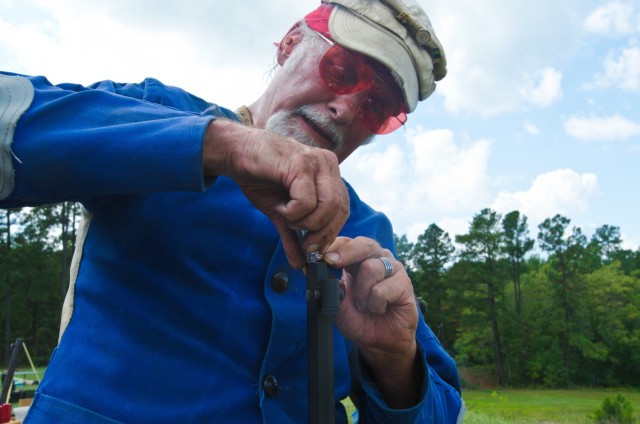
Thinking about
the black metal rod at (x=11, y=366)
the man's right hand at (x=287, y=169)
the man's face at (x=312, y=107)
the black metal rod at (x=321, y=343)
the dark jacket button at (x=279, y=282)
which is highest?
the man's face at (x=312, y=107)

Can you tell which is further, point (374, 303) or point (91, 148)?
point (374, 303)

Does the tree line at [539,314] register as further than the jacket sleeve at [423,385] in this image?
Yes

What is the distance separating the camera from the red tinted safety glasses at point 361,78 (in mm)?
2260

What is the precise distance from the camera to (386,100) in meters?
2.40

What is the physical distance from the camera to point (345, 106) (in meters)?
2.31

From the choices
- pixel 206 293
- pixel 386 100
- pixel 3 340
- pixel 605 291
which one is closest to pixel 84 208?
pixel 206 293

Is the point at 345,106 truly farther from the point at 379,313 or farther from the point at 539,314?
the point at 539,314

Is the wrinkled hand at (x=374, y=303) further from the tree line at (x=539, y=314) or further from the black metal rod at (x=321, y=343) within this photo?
the tree line at (x=539, y=314)

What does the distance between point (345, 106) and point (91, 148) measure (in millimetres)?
1300

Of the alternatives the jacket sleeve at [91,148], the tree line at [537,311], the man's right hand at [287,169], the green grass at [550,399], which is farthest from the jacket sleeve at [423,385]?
the tree line at [537,311]

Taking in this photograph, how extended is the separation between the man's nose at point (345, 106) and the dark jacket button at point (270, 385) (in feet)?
3.63

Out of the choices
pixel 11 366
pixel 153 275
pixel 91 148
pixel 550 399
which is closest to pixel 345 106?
pixel 153 275

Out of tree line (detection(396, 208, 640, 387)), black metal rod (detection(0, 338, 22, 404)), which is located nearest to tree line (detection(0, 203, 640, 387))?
tree line (detection(396, 208, 640, 387))

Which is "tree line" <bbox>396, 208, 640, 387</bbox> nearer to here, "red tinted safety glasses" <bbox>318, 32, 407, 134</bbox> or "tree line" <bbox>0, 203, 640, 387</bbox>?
"tree line" <bbox>0, 203, 640, 387</bbox>
